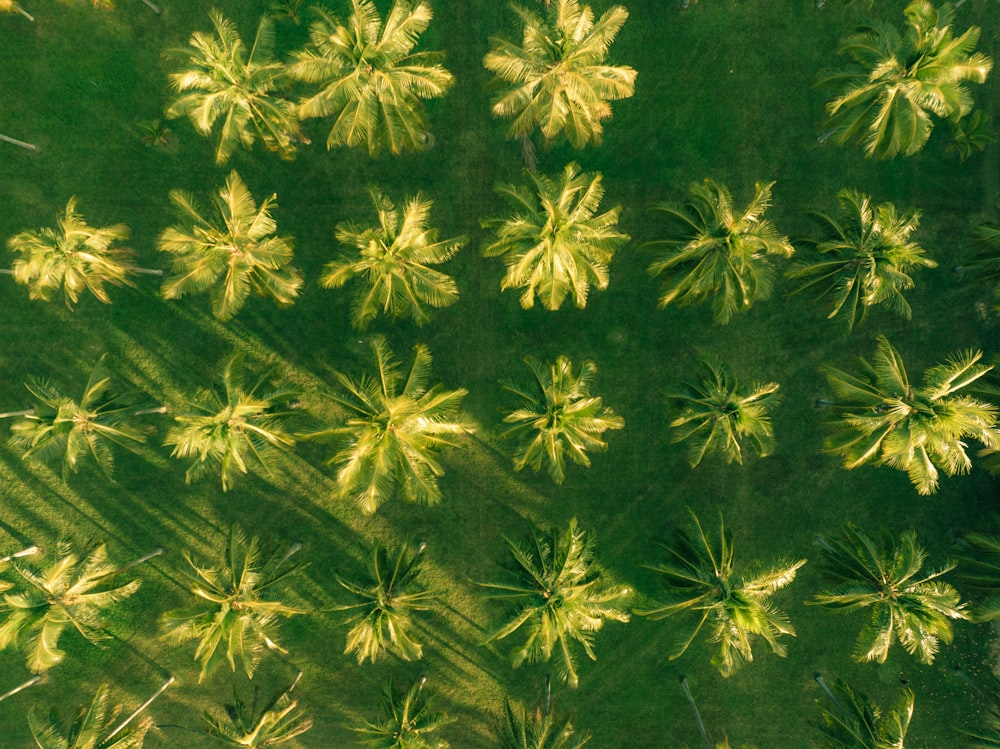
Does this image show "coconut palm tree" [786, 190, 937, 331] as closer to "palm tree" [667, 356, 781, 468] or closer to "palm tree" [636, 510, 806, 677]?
"palm tree" [667, 356, 781, 468]

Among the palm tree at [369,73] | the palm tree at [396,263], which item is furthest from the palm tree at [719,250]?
the palm tree at [369,73]

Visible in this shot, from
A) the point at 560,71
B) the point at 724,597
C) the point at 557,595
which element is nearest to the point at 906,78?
the point at 560,71

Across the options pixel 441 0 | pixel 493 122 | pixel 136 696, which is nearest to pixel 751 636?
pixel 493 122

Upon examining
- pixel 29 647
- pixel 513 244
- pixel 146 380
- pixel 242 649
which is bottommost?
pixel 29 647

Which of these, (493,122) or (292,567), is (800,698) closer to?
(292,567)

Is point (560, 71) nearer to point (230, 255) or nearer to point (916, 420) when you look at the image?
point (230, 255)
